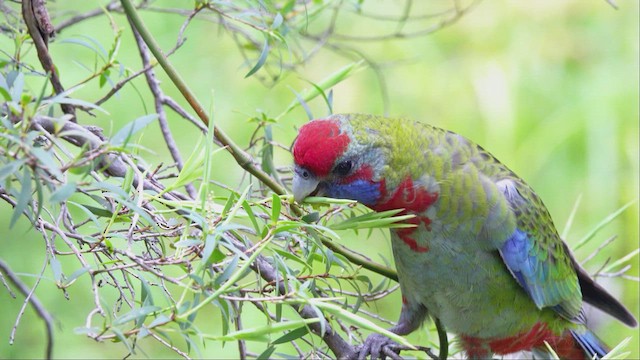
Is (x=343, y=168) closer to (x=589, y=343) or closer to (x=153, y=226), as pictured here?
(x=153, y=226)

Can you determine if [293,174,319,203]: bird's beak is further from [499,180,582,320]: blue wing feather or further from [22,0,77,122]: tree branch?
[499,180,582,320]: blue wing feather

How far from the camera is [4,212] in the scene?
279 cm

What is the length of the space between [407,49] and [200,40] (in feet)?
3.52

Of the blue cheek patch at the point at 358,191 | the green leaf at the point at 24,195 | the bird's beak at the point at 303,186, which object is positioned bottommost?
the blue cheek patch at the point at 358,191

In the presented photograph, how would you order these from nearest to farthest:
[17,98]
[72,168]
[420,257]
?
[72,168] → [17,98] → [420,257]

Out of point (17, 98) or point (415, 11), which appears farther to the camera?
point (415, 11)

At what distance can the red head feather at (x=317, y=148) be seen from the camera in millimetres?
1641

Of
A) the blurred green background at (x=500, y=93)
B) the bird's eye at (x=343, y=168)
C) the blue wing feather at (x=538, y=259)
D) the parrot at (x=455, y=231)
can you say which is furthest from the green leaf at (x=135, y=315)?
the blurred green background at (x=500, y=93)

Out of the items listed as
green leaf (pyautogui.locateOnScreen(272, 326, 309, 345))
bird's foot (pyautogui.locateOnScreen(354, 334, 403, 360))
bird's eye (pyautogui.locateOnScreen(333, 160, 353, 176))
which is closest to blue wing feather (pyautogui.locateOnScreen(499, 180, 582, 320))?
bird's foot (pyautogui.locateOnScreen(354, 334, 403, 360))

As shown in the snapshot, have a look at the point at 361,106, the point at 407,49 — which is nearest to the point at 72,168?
the point at 361,106

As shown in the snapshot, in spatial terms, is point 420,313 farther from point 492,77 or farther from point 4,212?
point 492,77

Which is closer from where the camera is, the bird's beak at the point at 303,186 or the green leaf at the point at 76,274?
the green leaf at the point at 76,274

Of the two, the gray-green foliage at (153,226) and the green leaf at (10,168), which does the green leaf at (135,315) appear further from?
the green leaf at (10,168)

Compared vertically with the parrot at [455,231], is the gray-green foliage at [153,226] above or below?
above
